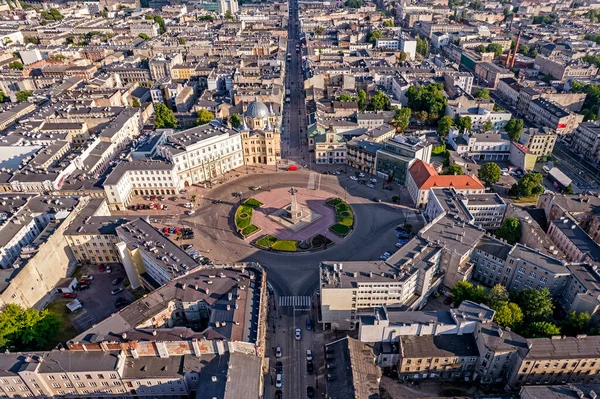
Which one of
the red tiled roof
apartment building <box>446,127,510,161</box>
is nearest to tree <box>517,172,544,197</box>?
the red tiled roof

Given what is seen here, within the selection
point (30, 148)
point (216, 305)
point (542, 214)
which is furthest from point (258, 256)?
point (30, 148)

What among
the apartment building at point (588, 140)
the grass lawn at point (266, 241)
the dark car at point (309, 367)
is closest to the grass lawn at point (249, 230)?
the grass lawn at point (266, 241)

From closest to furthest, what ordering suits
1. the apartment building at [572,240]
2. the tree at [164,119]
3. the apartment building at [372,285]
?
the apartment building at [372,285]
the apartment building at [572,240]
the tree at [164,119]

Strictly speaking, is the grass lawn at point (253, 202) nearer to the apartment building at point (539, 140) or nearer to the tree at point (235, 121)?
the tree at point (235, 121)

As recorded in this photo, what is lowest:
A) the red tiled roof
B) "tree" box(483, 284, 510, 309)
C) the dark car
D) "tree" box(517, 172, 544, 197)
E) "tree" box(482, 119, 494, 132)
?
the dark car

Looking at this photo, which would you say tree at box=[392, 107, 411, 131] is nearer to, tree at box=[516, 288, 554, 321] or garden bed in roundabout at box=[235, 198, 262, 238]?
garden bed in roundabout at box=[235, 198, 262, 238]

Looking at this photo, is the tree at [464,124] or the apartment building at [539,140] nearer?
the apartment building at [539,140]

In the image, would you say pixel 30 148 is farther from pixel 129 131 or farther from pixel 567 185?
pixel 567 185
